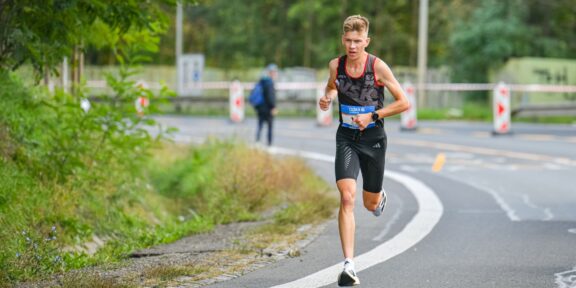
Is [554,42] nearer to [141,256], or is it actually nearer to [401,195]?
[401,195]

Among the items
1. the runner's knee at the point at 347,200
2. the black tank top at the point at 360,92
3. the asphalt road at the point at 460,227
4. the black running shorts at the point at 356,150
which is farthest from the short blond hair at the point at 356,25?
the asphalt road at the point at 460,227

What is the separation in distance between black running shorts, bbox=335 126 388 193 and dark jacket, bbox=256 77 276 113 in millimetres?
12481

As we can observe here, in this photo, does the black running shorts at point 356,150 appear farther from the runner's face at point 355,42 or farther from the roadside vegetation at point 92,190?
the roadside vegetation at point 92,190

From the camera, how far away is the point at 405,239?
932 cm

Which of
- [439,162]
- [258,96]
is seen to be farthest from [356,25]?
[258,96]

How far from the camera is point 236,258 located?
8023 mm

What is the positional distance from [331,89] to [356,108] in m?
0.35

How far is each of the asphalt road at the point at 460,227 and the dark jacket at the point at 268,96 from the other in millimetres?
1196

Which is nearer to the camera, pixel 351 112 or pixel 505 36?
pixel 351 112

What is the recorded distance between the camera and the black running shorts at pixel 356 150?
7562 millimetres

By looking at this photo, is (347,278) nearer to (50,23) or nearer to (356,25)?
(356,25)

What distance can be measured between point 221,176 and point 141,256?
4.45m

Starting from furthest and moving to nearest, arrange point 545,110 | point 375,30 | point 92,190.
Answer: point 375,30
point 545,110
point 92,190

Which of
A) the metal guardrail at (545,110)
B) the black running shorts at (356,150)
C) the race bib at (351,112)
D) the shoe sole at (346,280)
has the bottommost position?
the shoe sole at (346,280)
